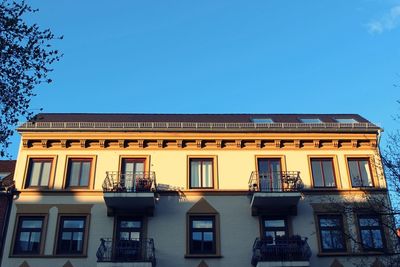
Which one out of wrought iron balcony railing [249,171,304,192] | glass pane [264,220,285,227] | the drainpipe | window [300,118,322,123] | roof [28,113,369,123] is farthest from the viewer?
roof [28,113,369,123]

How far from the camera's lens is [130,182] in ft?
80.9

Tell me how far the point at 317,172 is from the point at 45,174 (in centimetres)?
1261

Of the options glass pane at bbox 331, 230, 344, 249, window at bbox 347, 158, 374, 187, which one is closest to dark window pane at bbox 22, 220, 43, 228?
glass pane at bbox 331, 230, 344, 249

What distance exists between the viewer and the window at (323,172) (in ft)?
82.9

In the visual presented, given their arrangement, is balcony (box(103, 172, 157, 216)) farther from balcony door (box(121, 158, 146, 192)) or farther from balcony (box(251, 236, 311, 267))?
balcony (box(251, 236, 311, 267))

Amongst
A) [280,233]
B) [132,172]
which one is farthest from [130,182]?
[280,233]

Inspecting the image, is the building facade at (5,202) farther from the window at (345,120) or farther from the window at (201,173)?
the window at (345,120)

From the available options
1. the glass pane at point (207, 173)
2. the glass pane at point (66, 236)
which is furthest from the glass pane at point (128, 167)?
the glass pane at point (66, 236)

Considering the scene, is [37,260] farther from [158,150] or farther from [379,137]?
[379,137]

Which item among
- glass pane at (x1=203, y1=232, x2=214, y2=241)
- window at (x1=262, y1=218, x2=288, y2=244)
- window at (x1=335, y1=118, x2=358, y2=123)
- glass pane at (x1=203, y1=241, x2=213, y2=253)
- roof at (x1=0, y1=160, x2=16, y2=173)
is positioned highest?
window at (x1=335, y1=118, x2=358, y2=123)

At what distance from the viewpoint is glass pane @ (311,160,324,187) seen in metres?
25.3

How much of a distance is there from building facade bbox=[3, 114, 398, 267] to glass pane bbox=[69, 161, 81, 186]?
3.5 inches

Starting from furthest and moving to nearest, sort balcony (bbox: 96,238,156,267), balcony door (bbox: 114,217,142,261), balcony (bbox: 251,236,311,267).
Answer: balcony door (bbox: 114,217,142,261)
balcony (bbox: 251,236,311,267)
balcony (bbox: 96,238,156,267)

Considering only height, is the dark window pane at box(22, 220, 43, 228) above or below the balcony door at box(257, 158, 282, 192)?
below
